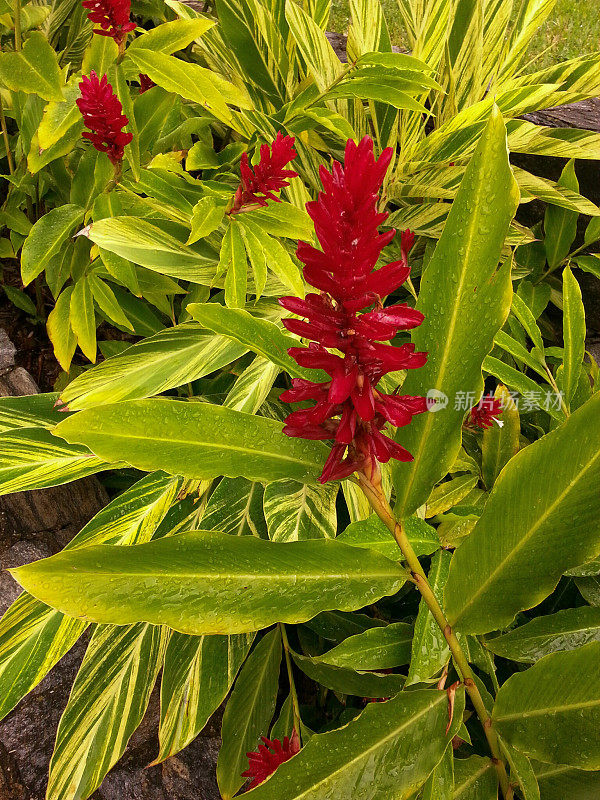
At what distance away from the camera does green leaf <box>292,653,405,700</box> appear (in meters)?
0.91

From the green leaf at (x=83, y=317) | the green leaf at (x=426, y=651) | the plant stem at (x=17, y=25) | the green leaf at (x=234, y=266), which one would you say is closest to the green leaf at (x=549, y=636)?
the green leaf at (x=426, y=651)

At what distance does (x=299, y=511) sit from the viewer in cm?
94

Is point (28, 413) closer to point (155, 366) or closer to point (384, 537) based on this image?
point (155, 366)

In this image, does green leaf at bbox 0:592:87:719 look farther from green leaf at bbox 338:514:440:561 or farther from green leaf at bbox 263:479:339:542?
green leaf at bbox 338:514:440:561

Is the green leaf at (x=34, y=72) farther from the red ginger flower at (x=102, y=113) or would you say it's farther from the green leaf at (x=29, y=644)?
the green leaf at (x=29, y=644)

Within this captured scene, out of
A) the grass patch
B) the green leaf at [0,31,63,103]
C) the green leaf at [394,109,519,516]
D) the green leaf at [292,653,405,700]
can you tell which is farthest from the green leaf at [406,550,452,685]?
the grass patch

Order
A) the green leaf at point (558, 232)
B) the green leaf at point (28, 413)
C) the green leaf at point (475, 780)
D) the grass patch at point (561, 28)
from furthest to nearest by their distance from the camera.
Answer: the grass patch at point (561, 28) < the green leaf at point (558, 232) < the green leaf at point (28, 413) < the green leaf at point (475, 780)

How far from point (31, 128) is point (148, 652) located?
40.6 inches

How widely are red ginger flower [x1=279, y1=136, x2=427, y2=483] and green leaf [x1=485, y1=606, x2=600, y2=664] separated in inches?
20.6

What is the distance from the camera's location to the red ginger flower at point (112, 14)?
0.94 meters

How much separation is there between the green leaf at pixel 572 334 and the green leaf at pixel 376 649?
0.57m

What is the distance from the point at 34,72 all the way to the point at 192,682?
1012 millimetres

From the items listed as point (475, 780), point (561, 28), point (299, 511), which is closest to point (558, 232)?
point (299, 511)

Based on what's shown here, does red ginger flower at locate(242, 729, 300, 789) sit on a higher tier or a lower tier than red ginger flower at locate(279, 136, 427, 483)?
lower
